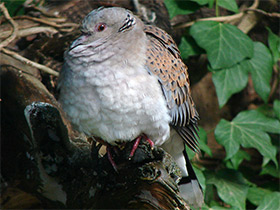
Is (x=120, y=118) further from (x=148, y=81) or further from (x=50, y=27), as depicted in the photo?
(x=50, y=27)

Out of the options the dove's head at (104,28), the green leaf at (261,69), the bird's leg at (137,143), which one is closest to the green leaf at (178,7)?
the green leaf at (261,69)

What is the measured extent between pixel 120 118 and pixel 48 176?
50 centimetres

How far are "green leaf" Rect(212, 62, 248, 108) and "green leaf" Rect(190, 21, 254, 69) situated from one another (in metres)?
0.09

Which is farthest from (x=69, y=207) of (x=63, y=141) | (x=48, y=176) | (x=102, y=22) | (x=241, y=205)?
(x=241, y=205)

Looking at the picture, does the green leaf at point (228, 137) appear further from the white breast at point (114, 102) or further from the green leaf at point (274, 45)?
the white breast at point (114, 102)

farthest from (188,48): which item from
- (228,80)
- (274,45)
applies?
(274,45)

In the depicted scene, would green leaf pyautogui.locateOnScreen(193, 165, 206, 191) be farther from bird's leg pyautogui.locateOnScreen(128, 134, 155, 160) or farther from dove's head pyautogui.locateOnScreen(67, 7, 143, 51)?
dove's head pyautogui.locateOnScreen(67, 7, 143, 51)

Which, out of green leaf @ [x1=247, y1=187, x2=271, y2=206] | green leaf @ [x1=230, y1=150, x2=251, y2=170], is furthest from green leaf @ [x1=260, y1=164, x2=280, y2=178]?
green leaf @ [x1=230, y1=150, x2=251, y2=170]

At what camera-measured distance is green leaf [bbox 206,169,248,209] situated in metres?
2.77

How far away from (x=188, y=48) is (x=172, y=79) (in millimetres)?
996

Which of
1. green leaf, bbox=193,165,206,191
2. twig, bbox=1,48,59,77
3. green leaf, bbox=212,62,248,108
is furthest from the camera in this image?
green leaf, bbox=212,62,248,108

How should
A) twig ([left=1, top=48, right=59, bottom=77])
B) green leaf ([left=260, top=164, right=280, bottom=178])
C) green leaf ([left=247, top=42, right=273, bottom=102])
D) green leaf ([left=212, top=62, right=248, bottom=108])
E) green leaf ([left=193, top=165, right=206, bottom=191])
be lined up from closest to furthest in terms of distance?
1. twig ([left=1, top=48, right=59, bottom=77])
2. green leaf ([left=193, top=165, right=206, bottom=191])
3. green leaf ([left=212, top=62, right=248, bottom=108])
4. green leaf ([left=247, top=42, right=273, bottom=102])
5. green leaf ([left=260, top=164, right=280, bottom=178])

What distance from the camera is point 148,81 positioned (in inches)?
72.2

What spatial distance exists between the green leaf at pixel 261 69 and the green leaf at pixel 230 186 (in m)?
0.64
